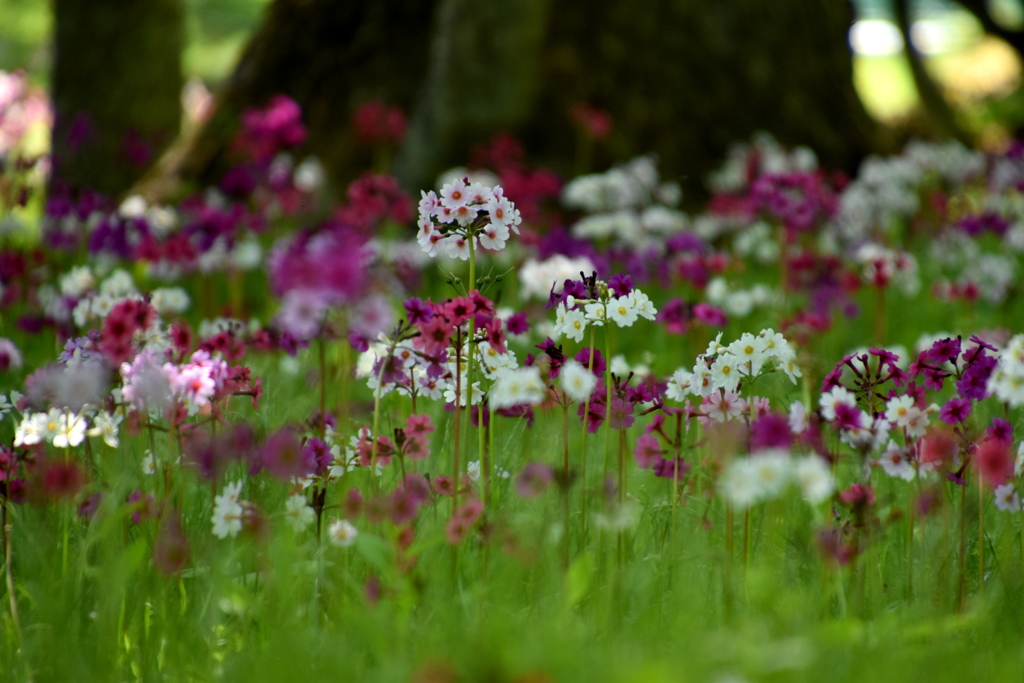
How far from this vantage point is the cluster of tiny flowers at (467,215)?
2037 mm

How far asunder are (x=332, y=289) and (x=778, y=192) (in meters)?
3.46

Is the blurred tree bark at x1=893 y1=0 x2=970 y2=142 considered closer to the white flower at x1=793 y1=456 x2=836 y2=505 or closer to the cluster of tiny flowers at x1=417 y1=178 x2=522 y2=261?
the cluster of tiny flowers at x1=417 y1=178 x2=522 y2=261

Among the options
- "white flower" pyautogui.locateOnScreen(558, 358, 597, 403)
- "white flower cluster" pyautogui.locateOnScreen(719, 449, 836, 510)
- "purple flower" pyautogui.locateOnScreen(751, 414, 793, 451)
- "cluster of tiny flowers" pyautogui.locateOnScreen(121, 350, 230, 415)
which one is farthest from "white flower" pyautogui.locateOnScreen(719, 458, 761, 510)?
"cluster of tiny flowers" pyautogui.locateOnScreen(121, 350, 230, 415)

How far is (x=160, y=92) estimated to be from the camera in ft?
29.9

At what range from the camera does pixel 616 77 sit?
287 inches

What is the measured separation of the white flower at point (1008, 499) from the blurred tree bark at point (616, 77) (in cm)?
481

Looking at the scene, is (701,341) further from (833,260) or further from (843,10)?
(843,10)

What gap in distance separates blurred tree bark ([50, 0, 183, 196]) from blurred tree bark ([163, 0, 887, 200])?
1.42 metres

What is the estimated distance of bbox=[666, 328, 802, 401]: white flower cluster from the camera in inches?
80.9

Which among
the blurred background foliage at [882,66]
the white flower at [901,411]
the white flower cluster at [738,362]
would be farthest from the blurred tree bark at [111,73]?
the white flower at [901,411]

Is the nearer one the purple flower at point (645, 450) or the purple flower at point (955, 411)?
the purple flower at point (955, 411)

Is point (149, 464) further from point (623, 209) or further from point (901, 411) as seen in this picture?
point (623, 209)

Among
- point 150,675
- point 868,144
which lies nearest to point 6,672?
point 150,675

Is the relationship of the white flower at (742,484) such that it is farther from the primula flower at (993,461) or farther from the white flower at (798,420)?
the white flower at (798,420)
